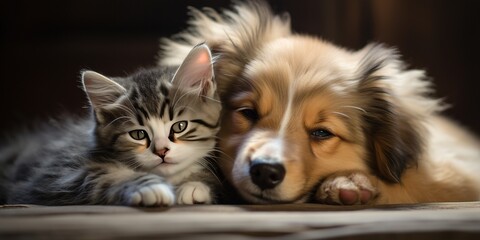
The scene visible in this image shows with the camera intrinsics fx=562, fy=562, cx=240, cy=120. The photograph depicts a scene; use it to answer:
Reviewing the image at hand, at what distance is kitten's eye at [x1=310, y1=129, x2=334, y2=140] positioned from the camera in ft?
5.92

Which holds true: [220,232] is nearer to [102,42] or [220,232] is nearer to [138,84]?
[138,84]

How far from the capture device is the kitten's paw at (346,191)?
5.46ft

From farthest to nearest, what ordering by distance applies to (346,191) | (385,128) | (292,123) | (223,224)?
(385,128) < (292,123) < (346,191) < (223,224)

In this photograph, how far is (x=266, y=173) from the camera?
159cm

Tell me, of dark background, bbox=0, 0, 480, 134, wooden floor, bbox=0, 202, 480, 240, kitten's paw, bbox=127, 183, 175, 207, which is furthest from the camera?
dark background, bbox=0, 0, 480, 134

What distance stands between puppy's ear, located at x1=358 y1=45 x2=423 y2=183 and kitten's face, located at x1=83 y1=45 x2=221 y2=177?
1.70ft

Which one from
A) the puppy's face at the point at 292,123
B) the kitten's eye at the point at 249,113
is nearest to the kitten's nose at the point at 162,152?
the puppy's face at the point at 292,123

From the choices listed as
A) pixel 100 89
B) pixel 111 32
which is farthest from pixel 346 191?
pixel 111 32

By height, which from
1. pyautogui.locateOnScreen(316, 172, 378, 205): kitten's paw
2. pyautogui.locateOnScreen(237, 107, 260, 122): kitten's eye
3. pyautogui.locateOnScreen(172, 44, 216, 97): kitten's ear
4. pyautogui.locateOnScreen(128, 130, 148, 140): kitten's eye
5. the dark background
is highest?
A: the dark background

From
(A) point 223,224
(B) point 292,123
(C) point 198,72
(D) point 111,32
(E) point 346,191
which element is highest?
(D) point 111,32

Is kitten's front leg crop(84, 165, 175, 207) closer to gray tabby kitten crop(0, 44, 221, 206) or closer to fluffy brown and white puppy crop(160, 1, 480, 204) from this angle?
gray tabby kitten crop(0, 44, 221, 206)

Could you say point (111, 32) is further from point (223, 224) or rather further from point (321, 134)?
point (223, 224)

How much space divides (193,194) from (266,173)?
215 millimetres

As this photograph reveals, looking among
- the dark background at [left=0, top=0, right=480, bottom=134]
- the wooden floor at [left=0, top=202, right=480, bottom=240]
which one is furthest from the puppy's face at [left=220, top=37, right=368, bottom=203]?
the dark background at [left=0, top=0, right=480, bottom=134]
